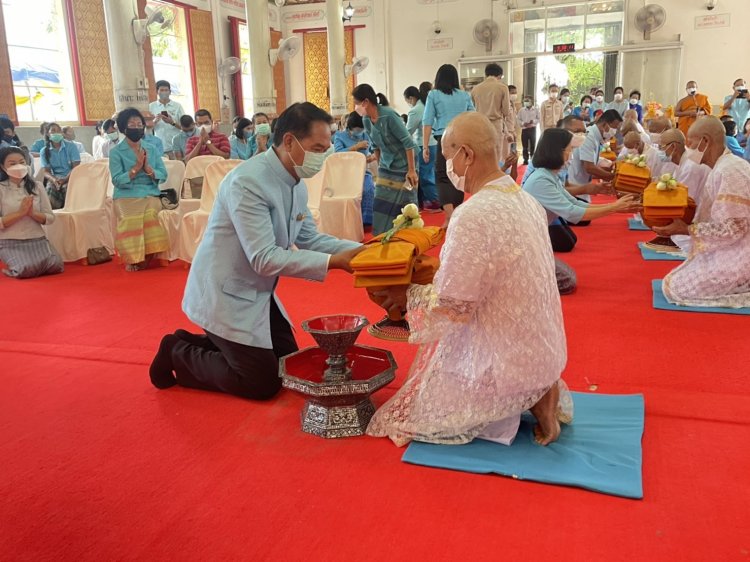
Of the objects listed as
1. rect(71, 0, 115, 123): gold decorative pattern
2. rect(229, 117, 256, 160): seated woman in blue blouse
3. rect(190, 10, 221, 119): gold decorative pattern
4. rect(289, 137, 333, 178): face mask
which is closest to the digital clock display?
rect(190, 10, 221, 119): gold decorative pattern

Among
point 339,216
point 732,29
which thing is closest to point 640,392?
point 339,216

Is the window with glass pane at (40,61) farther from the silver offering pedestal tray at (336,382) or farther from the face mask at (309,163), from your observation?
the silver offering pedestal tray at (336,382)

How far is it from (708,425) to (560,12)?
15.6 metres

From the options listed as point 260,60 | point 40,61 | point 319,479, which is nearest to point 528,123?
point 260,60

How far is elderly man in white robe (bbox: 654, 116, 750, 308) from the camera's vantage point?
3.70 meters

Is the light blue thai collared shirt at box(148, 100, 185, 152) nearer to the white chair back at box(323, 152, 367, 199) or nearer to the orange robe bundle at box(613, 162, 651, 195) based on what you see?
the white chair back at box(323, 152, 367, 199)

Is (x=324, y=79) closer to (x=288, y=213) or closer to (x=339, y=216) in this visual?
(x=339, y=216)

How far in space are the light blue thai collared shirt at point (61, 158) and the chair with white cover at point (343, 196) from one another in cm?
318

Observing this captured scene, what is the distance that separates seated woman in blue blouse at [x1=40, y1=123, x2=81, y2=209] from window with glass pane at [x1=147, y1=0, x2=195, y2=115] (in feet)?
19.4

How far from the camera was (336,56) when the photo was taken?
1333cm

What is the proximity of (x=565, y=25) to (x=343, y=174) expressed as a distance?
11.8 metres

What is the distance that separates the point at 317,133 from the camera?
2.62 metres

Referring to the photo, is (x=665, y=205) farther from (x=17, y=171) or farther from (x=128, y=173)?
(x=17, y=171)

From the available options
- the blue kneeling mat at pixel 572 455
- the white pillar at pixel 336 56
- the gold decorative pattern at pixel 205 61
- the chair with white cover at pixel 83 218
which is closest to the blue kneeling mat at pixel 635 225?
the blue kneeling mat at pixel 572 455
